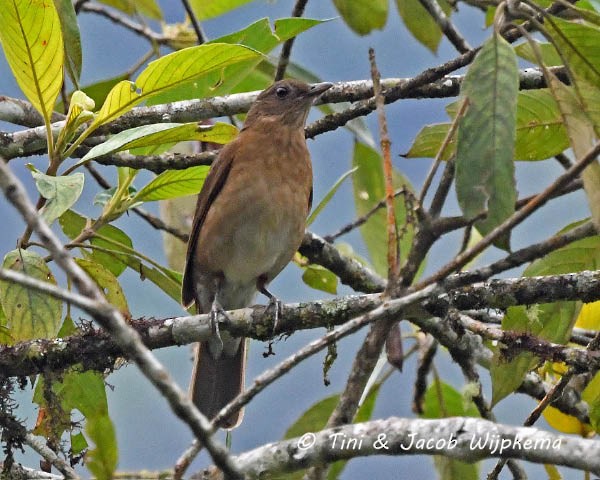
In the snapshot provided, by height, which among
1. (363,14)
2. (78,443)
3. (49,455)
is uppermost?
(363,14)

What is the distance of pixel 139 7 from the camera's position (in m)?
7.06

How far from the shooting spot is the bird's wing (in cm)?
608

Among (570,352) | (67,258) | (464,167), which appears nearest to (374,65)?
(464,167)

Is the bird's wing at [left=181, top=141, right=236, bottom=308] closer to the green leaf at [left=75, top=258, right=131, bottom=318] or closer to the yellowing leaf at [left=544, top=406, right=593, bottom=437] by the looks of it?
the green leaf at [left=75, top=258, right=131, bottom=318]

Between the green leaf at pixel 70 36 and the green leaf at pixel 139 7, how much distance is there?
5.96 ft

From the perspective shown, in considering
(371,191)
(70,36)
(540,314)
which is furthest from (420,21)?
(540,314)

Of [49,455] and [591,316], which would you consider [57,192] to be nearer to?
[49,455]

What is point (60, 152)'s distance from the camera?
4.44 meters

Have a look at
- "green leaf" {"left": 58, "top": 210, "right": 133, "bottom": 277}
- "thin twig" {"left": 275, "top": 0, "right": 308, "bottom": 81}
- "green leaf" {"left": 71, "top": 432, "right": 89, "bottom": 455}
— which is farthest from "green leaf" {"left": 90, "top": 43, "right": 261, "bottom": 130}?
"thin twig" {"left": 275, "top": 0, "right": 308, "bottom": 81}

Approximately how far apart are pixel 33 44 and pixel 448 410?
3153mm

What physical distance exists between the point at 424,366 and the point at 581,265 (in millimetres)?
1927

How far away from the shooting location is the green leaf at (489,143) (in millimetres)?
3201

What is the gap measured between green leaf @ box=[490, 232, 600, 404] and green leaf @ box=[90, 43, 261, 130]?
61.8 inches

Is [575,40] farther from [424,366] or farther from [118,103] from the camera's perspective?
[424,366]
